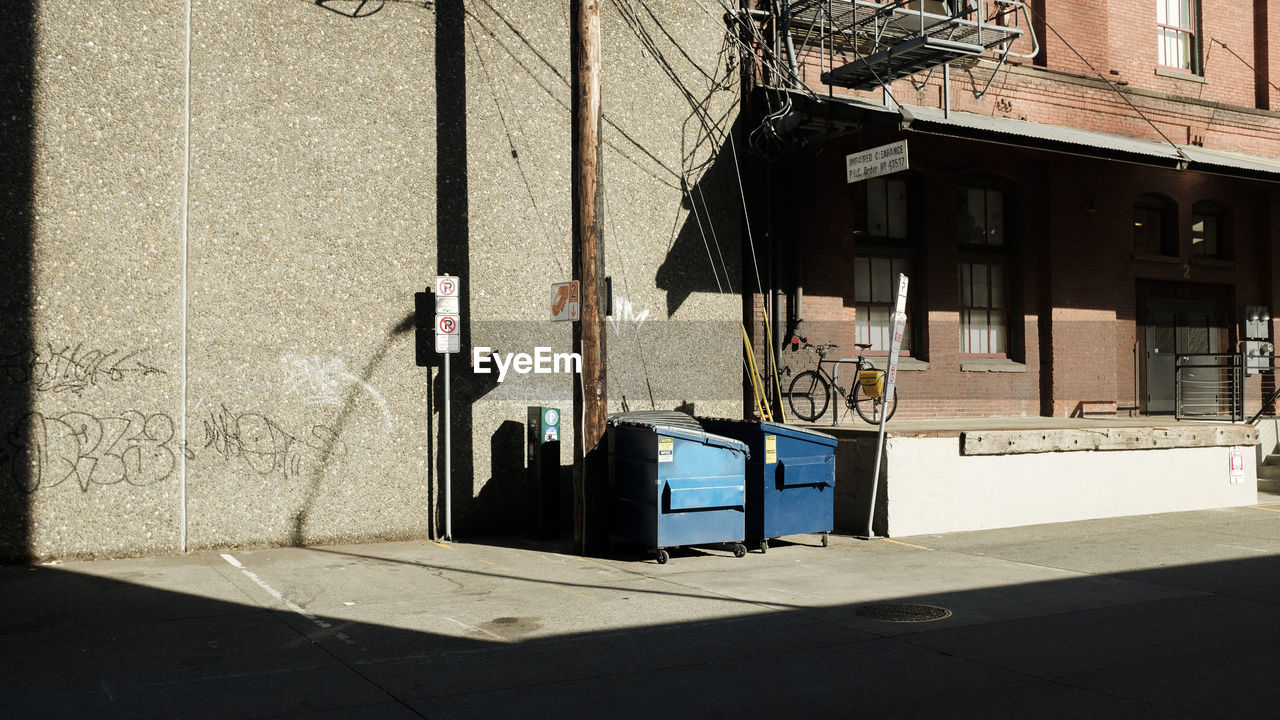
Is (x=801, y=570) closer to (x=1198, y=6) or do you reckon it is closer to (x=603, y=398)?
(x=603, y=398)

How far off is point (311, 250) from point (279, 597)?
420 centimetres

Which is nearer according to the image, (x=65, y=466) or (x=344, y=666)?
(x=344, y=666)

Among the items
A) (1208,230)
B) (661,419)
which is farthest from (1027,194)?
(661,419)

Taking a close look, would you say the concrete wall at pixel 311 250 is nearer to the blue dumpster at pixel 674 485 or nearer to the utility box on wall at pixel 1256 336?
the blue dumpster at pixel 674 485

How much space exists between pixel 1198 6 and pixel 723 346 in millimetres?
11648

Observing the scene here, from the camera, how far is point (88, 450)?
1044cm

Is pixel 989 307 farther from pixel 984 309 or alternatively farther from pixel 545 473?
pixel 545 473

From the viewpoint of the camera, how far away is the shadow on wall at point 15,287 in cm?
1011

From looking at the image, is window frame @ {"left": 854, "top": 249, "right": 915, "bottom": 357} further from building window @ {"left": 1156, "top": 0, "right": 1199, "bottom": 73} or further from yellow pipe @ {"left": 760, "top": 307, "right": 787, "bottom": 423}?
building window @ {"left": 1156, "top": 0, "right": 1199, "bottom": 73}

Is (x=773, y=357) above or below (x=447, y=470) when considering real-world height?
above

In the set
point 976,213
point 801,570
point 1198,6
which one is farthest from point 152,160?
point 1198,6

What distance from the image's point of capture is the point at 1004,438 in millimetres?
13102

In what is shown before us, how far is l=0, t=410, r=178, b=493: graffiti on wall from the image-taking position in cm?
1018

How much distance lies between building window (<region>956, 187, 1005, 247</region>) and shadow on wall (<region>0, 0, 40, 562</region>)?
1235cm
